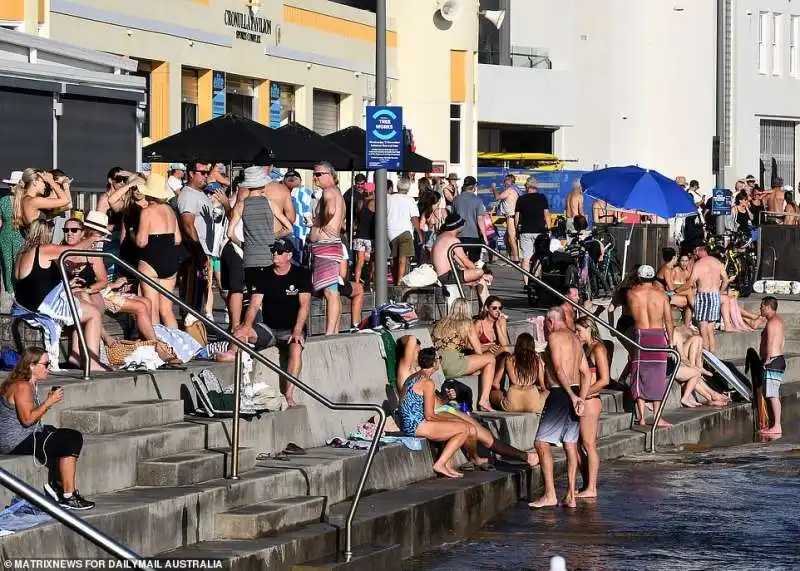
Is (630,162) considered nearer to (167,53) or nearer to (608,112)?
(608,112)

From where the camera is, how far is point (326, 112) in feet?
125

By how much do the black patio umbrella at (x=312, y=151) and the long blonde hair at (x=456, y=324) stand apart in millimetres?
4024

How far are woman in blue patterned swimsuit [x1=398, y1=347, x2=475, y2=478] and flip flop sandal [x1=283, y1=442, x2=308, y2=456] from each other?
1.48 meters

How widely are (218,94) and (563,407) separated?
1748cm

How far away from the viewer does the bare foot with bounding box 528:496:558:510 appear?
15688mm

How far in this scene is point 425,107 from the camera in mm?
42094

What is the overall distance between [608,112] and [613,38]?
226cm

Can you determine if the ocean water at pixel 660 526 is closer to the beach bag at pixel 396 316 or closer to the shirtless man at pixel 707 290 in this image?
the beach bag at pixel 396 316

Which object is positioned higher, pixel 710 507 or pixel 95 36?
pixel 95 36

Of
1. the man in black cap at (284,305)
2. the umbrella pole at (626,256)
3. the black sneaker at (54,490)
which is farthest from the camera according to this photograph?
the umbrella pole at (626,256)

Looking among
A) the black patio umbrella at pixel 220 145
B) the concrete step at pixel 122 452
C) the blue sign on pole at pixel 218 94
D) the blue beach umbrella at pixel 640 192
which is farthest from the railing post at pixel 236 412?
the blue sign on pole at pixel 218 94

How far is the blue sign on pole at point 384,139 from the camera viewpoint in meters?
18.5

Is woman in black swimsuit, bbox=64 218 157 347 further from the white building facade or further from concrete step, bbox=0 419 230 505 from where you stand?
the white building facade

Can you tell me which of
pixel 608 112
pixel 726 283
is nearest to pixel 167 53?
pixel 726 283
